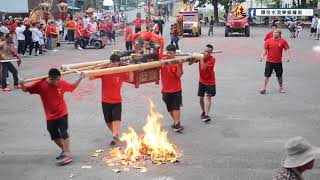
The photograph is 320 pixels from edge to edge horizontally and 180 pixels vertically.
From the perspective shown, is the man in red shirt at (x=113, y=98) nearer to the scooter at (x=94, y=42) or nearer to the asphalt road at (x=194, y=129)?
the asphalt road at (x=194, y=129)

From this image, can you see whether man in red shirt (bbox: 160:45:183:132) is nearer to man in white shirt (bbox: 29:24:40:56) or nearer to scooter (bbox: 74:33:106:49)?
man in white shirt (bbox: 29:24:40:56)

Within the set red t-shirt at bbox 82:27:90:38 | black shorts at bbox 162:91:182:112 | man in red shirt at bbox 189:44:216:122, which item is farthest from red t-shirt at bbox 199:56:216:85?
red t-shirt at bbox 82:27:90:38

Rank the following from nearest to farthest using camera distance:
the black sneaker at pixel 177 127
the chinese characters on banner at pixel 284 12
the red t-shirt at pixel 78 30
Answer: the black sneaker at pixel 177 127
the red t-shirt at pixel 78 30
the chinese characters on banner at pixel 284 12

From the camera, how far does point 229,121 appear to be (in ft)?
32.9

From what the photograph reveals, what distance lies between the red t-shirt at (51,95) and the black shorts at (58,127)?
63 mm

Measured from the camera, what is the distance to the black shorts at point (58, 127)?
738cm

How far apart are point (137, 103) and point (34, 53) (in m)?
13.4

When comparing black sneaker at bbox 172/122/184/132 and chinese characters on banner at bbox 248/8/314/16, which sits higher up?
chinese characters on banner at bbox 248/8/314/16

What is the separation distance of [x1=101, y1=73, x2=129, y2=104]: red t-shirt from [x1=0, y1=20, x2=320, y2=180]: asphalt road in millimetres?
841

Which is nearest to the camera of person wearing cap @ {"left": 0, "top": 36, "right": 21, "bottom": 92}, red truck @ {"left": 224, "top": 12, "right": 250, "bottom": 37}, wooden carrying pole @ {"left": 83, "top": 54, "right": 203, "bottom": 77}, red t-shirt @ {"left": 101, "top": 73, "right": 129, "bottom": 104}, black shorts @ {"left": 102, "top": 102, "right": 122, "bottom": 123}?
wooden carrying pole @ {"left": 83, "top": 54, "right": 203, "bottom": 77}

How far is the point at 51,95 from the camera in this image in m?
7.25

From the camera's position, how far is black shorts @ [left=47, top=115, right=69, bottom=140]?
7.38 metres

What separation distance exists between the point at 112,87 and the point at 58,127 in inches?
48.3

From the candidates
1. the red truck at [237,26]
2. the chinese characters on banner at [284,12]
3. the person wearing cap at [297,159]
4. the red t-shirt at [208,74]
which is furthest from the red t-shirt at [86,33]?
the chinese characters on banner at [284,12]
